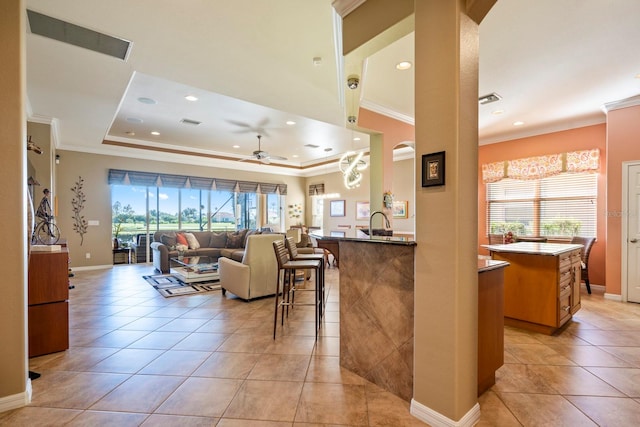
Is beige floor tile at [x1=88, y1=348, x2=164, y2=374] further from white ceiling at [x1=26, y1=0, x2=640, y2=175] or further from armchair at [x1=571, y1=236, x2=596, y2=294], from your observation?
armchair at [x1=571, y1=236, x2=596, y2=294]

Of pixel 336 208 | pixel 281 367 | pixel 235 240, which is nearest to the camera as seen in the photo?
pixel 281 367

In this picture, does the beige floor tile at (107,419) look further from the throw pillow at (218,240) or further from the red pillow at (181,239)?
the throw pillow at (218,240)

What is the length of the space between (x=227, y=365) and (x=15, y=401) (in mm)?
1282

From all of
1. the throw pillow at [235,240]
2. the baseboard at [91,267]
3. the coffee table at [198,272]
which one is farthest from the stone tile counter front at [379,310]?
the baseboard at [91,267]

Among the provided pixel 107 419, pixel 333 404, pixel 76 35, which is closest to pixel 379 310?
pixel 333 404

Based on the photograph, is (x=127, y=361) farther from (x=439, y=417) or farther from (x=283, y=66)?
(x=283, y=66)

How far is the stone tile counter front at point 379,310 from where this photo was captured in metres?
1.90

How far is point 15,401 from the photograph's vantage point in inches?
72.9

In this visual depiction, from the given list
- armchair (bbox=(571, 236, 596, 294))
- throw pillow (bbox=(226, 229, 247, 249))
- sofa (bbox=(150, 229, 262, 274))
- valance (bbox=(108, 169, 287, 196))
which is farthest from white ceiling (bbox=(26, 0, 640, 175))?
throw pillow (bbox=(226, 229, 247, 249))

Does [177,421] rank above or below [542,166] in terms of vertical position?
below

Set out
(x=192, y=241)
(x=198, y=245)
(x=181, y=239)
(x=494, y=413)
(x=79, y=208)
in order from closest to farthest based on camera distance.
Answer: (x=494, y=413) → (x=79, y=208) → (x=181, y=239) → (x=192, y=241) → (x=198, y=245)

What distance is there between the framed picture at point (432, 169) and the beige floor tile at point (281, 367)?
5.52 ft

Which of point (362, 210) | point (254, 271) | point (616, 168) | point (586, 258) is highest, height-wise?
point (616, 168)

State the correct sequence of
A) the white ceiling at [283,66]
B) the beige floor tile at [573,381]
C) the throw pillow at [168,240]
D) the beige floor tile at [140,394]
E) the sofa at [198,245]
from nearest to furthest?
the beige floor tile at [140,394], the beige floor tile at [573,381], the white ceiling at [283,66], the sofa at [198,245], the throw pillow at [168,240]
